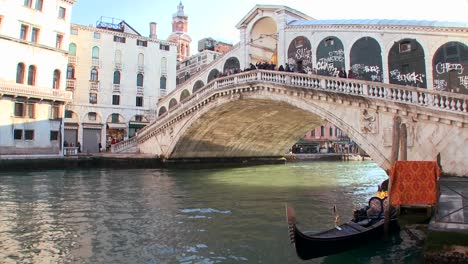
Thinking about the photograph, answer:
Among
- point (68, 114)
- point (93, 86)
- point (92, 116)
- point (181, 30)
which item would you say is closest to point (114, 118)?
point (92, 116)

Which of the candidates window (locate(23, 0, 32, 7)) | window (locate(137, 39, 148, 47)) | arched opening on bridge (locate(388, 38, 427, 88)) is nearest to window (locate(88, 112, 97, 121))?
window (locate(137, 39, 148, 47))

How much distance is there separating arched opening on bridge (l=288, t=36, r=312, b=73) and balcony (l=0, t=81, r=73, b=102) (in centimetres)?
1389

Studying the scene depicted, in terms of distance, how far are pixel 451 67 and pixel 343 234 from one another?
31.7 feet

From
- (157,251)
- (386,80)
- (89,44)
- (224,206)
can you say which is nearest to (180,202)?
(224,206)

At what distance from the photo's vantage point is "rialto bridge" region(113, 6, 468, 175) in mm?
10594

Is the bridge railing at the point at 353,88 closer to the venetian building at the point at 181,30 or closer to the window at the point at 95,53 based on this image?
the window at the point at 95,53

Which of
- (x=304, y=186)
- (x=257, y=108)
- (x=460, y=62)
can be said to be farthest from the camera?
(x=257, y=108)

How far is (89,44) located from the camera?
96.1ft

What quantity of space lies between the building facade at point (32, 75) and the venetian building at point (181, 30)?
40510 millimetres

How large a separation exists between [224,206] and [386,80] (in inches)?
335

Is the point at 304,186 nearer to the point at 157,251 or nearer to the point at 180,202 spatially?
the point at 180,202

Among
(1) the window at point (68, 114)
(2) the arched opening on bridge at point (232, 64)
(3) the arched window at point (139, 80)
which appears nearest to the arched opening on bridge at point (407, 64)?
(2) the arched opening on bridge at point (232, 64)

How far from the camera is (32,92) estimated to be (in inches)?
838

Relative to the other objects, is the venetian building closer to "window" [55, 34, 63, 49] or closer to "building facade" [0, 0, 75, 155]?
"window" [55, 34, 63, 49]
